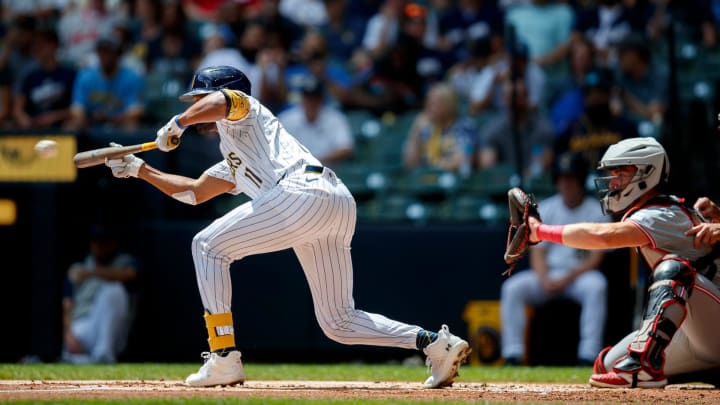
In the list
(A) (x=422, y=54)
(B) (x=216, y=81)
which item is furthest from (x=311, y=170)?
(A) (x=422, y=54)

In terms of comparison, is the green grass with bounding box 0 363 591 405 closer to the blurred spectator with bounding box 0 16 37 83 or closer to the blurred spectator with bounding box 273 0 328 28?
the blurred spectator with bounding box 273 0 328 28

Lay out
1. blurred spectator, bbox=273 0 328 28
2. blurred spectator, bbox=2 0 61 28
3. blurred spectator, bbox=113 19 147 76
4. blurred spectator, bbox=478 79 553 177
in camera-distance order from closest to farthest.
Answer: blurred spectator, bbox=478 79 553 177 → blurred spectator, bbox=113 19 147 76 → blurred spectator, bbox=273 0 328 28 → blurred spectator, bbox=2 0 61 28

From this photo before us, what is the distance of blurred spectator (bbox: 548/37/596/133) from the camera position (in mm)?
10281

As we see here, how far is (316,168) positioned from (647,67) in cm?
539

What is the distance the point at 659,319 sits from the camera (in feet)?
18.3

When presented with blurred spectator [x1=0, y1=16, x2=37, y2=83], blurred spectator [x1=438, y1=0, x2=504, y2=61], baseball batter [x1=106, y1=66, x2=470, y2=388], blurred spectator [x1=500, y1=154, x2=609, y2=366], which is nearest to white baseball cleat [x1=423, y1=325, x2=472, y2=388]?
baseball batter [x1=106, y1=66, x2=470, y2=388]

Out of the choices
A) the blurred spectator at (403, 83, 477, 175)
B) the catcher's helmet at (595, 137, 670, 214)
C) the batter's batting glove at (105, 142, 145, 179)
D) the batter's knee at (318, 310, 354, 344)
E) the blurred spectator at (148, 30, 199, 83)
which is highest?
the blurred spectator at (148, 30, 199, 83)

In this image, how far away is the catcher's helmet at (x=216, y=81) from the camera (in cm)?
585

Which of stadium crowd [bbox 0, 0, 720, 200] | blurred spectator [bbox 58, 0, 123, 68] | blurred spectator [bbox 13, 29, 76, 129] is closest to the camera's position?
stadium crowd [bbox 0, 0, 720, 200]

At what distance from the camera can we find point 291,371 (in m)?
7.77

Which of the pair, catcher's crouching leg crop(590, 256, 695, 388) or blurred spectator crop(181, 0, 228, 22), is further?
blurred spectator crop(181, 0, 228, 22)

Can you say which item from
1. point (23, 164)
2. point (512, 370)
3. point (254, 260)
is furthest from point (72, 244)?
point (512, 370)

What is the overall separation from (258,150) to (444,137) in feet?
15.4

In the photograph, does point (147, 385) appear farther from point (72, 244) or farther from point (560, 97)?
point (560, 97)
